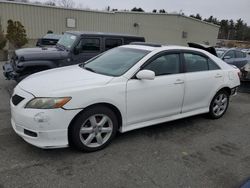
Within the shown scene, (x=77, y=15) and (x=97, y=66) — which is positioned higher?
(x=77, y=15)

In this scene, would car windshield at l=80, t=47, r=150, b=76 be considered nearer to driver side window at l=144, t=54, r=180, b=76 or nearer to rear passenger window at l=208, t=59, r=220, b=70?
driver side window at l=144, t=54, r=180, b=76

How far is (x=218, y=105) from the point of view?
531 centimetres

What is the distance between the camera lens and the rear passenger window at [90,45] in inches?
281

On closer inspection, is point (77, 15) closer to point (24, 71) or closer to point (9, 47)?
Answer: point (9, 47)

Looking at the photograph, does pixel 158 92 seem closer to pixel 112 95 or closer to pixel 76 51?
pixel 112 95

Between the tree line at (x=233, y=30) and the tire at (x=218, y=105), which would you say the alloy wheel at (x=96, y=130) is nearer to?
the tire at (x=218, y=105)

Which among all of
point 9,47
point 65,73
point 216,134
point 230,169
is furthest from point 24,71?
point 9,47

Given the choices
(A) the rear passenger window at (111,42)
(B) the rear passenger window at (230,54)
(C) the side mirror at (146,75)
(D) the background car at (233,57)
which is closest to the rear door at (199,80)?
(C) the side mirror at (146,75)

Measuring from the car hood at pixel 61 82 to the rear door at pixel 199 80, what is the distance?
1651mm

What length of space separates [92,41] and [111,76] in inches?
150

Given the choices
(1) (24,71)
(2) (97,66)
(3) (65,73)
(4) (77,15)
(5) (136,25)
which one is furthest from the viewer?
(5) (136,25)

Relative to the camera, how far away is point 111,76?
149 inches

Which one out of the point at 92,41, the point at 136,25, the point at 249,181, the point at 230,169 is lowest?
the point at 230,169

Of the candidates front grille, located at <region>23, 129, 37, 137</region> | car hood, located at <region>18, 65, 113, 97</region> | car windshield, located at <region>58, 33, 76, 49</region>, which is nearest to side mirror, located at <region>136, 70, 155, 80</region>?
car hood, located at <region>18, 65, 113, 97</region>
